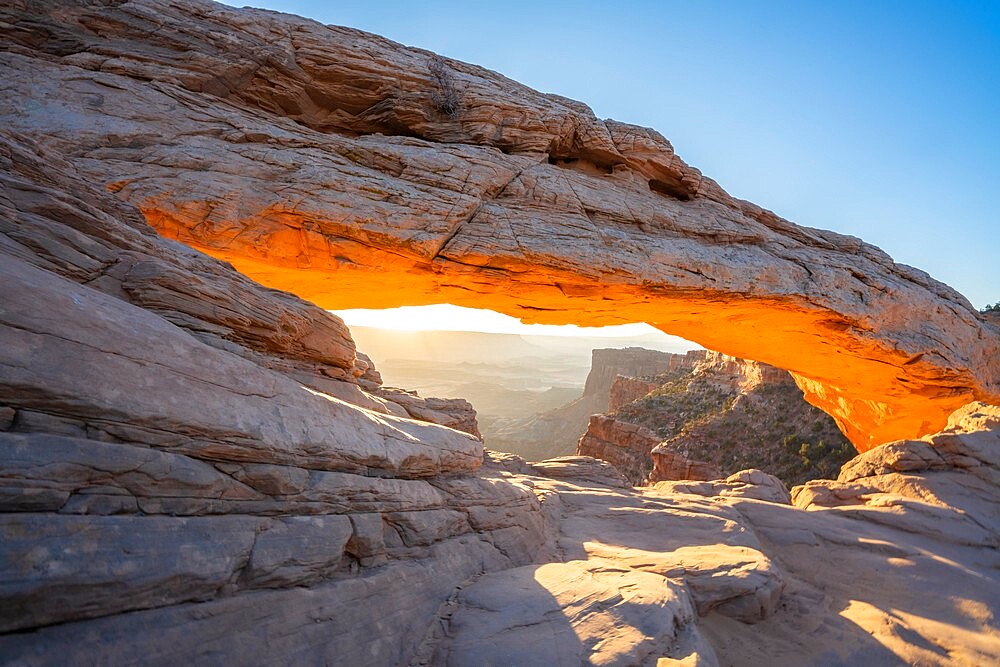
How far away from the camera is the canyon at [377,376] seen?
4.14 m

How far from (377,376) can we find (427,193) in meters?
5.29

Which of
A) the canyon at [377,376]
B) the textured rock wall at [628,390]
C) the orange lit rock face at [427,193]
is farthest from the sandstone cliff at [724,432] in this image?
the orange lit rock face at [427,193]

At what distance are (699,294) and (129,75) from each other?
53.7 feet

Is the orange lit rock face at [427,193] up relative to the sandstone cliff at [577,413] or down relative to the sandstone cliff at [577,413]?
up

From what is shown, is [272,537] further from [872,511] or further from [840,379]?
[840,379]

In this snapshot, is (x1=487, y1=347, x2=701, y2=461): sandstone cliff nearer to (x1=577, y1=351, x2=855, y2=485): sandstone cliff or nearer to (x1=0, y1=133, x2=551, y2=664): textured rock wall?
(x1=577, y1=351, x2=855, y2=485): sandstone cliff

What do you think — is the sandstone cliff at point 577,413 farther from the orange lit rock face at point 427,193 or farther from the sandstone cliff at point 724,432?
the orange lit rock face at point 427,193

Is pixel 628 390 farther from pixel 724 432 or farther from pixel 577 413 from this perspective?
pixel 577 413

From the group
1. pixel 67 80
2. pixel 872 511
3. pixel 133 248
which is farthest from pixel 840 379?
pixel 67 80

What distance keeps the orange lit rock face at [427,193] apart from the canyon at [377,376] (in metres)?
0.09

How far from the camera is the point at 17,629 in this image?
3.27 m

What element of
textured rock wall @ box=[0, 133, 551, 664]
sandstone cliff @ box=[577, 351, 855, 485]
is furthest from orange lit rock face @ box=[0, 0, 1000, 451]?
sandstone cliff @ box=[577, 351, 855, 485]

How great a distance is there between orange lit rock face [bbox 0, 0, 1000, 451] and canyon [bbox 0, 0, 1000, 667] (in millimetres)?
92

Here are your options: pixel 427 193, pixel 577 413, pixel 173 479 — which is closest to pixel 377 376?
pixel 427 193
